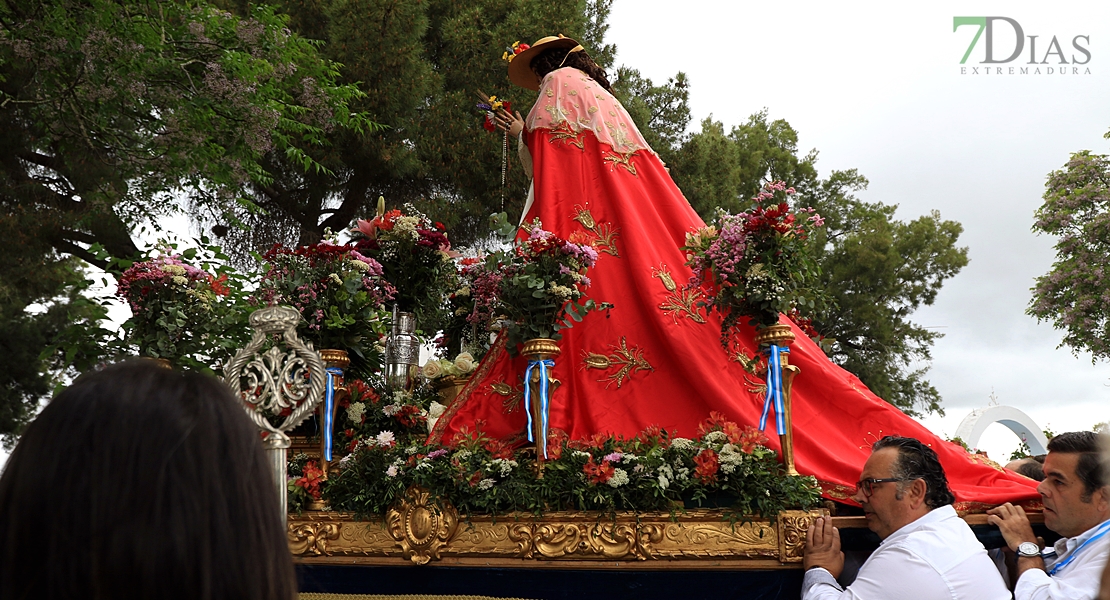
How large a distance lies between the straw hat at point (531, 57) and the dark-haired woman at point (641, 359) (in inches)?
24.4

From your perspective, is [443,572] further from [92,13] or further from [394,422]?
[92,13]

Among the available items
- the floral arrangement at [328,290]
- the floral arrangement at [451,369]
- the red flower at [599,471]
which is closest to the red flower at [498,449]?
the red flower at [599,471]

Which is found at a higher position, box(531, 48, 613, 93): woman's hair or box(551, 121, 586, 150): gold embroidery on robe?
box(531, 48, 613, 93): woman's hair

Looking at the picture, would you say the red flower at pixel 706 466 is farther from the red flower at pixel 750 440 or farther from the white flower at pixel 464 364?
the white flower at pixel 464 364

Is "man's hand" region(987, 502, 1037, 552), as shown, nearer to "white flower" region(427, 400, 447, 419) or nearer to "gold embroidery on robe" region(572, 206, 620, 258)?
"gold embroidery on robe" region(572, 206, 620, 258)

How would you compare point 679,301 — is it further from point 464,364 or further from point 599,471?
point 464,364

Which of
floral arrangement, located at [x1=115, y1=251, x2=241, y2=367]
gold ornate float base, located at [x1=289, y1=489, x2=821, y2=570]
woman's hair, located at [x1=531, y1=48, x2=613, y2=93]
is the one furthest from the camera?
woman's hair, located at [x1=531, y1=48, x2=613, y2=93]

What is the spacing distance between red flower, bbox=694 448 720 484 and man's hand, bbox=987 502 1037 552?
122cm

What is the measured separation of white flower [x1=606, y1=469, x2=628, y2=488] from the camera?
12.9ft

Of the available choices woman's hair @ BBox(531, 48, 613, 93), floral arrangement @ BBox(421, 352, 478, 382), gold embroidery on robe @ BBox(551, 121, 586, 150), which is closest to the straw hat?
woman's hair @ BBox(531, 48, 613, 93)

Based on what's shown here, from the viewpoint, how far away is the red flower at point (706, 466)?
3873 millimetres

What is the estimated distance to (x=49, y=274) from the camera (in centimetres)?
1008

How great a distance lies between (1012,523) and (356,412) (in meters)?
3.37

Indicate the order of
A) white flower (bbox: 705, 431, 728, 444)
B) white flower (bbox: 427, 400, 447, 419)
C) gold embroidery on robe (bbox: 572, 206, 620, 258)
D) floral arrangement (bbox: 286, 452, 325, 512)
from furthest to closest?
1. gold embroidery on robe (bbox: 572, 206, 620, 258)
2. white flower (bbox: 427, 400, 447, 419)
3. floral arrangement (bbox: 286, 452, 325, 512)
4. white flower (bbox: 705, 431, 728, 444)
